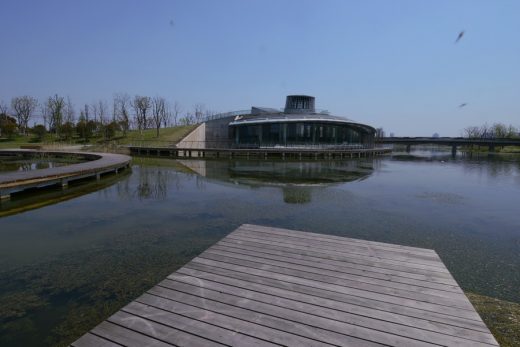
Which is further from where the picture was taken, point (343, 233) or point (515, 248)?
point (343, 233)

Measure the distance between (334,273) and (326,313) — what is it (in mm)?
1118

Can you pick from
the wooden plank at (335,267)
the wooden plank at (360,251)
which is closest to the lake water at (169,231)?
the wooden plank at (360,251)

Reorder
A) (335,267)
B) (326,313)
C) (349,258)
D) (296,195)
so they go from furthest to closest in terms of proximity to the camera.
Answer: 1. (296,195)
2. (349,258)
3. (335,267)
4. (326,313)

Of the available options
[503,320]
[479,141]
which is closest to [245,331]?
[503,320]

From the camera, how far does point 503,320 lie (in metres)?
4.62

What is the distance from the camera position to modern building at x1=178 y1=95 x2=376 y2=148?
45219 mm

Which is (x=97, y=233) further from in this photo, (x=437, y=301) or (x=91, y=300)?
(x=437, y=301)

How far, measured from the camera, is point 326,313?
131 inches

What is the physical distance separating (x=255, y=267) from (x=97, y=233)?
19.0 feet

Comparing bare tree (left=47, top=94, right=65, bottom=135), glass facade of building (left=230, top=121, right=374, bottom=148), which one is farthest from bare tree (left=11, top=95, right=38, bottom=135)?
glass facade of building (left=230, top=121, right=374, bottom=148)

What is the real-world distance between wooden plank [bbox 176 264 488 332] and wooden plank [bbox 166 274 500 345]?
93 mm

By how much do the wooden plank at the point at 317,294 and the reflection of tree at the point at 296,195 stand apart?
844 cm

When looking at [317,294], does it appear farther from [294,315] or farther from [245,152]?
[245,152]

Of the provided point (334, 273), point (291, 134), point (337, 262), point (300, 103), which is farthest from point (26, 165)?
point (300, 103)
